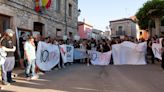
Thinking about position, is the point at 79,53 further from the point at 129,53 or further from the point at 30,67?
the point at 30,67

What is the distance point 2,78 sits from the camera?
34.4 ft

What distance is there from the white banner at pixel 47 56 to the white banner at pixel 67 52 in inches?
37.5

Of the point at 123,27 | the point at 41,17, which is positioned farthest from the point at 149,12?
the point at 123,27

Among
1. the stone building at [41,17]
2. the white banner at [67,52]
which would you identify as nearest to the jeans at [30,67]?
the stone building at [41,17]

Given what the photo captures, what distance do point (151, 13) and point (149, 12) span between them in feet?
0.99

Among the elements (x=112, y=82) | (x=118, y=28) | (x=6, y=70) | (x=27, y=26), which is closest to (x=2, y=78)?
(x=6, y=70)

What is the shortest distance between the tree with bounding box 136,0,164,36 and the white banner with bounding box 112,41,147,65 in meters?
20.8

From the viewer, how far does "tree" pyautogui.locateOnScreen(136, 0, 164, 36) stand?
→ 135 ft

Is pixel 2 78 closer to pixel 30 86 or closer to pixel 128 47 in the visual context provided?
pixel 30 86

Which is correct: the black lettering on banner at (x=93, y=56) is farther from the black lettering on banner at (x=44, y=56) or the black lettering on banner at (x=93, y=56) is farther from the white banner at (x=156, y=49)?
the black lettering on banner at (x=44, y=56)

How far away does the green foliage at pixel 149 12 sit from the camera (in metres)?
42.2

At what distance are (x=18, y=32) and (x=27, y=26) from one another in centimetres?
139

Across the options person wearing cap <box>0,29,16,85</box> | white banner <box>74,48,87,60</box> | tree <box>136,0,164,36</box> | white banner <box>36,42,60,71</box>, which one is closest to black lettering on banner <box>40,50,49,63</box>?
white banner <box>36,42,60,71</box>

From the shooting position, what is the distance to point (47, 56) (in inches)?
598
